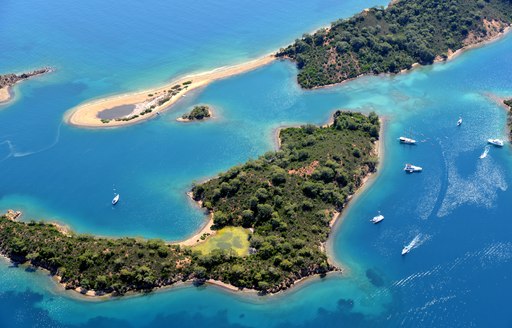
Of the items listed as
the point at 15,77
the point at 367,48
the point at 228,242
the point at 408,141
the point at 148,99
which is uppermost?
the point at 15,77

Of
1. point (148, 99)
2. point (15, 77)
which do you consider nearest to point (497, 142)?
point (148, 99)

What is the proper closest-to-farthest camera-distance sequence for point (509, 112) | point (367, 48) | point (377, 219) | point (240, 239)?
point (240, 239), point (377, 219), point (509, 112), point (367, 48)

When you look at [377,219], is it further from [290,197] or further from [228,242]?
[228,242]

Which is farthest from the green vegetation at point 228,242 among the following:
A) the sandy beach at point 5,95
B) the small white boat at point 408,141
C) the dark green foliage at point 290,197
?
the sandy beach at point 5,95

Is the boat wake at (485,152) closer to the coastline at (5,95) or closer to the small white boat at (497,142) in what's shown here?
the small white boat at (497,142)

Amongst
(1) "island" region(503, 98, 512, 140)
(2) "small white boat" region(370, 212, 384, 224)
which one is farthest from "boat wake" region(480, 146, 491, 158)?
(2) "small white boat" region(370, 212, 384, 224)

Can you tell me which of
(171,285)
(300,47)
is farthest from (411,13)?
(171,285)

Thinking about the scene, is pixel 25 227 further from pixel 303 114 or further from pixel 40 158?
pixel 303 114
